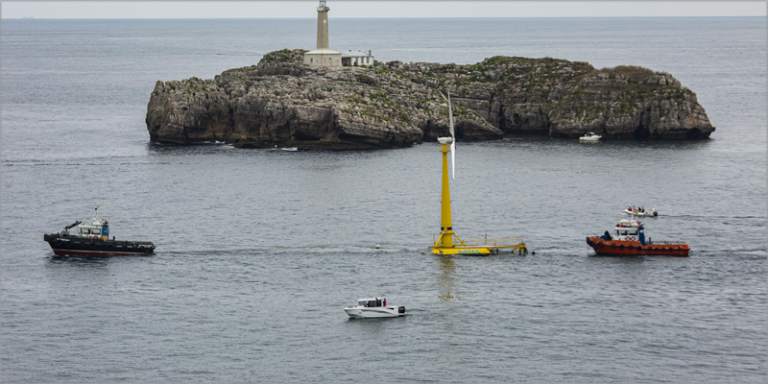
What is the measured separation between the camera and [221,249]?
3679 inches

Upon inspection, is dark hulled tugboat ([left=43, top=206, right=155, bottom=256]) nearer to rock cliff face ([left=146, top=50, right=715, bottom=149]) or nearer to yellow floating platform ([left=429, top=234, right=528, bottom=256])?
yellow floating platform ([left=429, top=234, right=528, bottom=256])

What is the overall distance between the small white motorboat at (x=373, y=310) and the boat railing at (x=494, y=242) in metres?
21.4

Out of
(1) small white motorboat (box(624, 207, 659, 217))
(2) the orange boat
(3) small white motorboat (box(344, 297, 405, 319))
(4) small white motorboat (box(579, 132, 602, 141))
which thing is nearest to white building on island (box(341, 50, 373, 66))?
(4) small white motorboat (box(579, 132, 602, 141))

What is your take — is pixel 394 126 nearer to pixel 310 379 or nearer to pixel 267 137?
pixel 267 137

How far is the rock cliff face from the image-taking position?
6073 inches

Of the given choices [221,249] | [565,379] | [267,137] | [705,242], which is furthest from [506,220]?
[267,137]

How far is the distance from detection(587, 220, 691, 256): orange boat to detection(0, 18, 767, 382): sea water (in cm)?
132

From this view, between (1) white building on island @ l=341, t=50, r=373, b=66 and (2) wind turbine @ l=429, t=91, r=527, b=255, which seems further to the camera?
(1) white building on island @ l=341, t=50, r=373, b=66

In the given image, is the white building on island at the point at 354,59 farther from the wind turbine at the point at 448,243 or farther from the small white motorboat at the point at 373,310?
the small white motorboat at the point at 373,310

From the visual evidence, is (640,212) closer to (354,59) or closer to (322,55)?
(322,55)

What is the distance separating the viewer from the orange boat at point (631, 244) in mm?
90562

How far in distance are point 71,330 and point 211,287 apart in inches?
549

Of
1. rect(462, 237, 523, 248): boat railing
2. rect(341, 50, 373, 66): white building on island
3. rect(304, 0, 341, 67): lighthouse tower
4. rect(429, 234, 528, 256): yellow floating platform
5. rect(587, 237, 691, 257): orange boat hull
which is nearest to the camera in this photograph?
rect(587, 237, 691, 257): orange boat hull

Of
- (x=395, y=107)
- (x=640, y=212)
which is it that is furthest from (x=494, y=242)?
(x=395, y=107)
